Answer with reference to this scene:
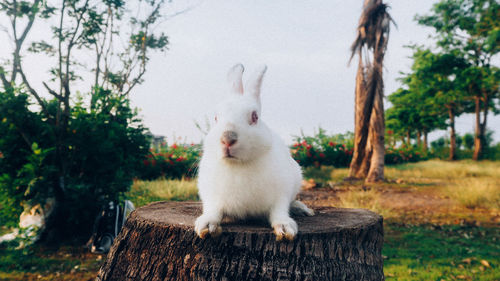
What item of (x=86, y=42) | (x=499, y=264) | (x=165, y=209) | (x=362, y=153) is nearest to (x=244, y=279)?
(x=165, y=209)

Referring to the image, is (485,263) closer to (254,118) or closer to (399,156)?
(254,118)

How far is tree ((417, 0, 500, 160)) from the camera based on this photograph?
1587 centimetres

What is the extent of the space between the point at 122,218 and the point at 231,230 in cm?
328

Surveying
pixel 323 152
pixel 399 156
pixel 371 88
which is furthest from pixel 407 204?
pixel 399 156

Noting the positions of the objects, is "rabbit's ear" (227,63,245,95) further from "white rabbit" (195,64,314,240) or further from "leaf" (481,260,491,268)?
"leaf" (481,260,491,268)

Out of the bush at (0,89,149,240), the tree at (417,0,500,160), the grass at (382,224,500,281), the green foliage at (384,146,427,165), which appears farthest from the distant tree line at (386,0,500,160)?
the bush at (0,89,149,240)

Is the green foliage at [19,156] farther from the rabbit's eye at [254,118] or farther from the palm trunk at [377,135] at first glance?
the palm trunk at [377,135]

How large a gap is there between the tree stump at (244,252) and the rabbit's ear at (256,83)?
726 millimetres

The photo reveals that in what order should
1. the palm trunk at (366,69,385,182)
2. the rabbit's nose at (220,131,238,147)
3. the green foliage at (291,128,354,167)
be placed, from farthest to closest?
the green foliage at (291,128,354,167), the palm trunk at (366,69,385,182), the rabbit's nose at (220,131,238,147)

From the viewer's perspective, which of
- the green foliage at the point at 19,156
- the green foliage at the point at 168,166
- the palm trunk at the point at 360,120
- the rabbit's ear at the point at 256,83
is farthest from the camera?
the palm trunk at the point at 360,120

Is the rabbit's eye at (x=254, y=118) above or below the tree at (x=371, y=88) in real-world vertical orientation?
below

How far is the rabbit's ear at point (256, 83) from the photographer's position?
174 centimetres

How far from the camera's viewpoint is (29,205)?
4223mm

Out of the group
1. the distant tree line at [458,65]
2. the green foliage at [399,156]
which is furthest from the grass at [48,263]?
the distant tree line at [458,65]
